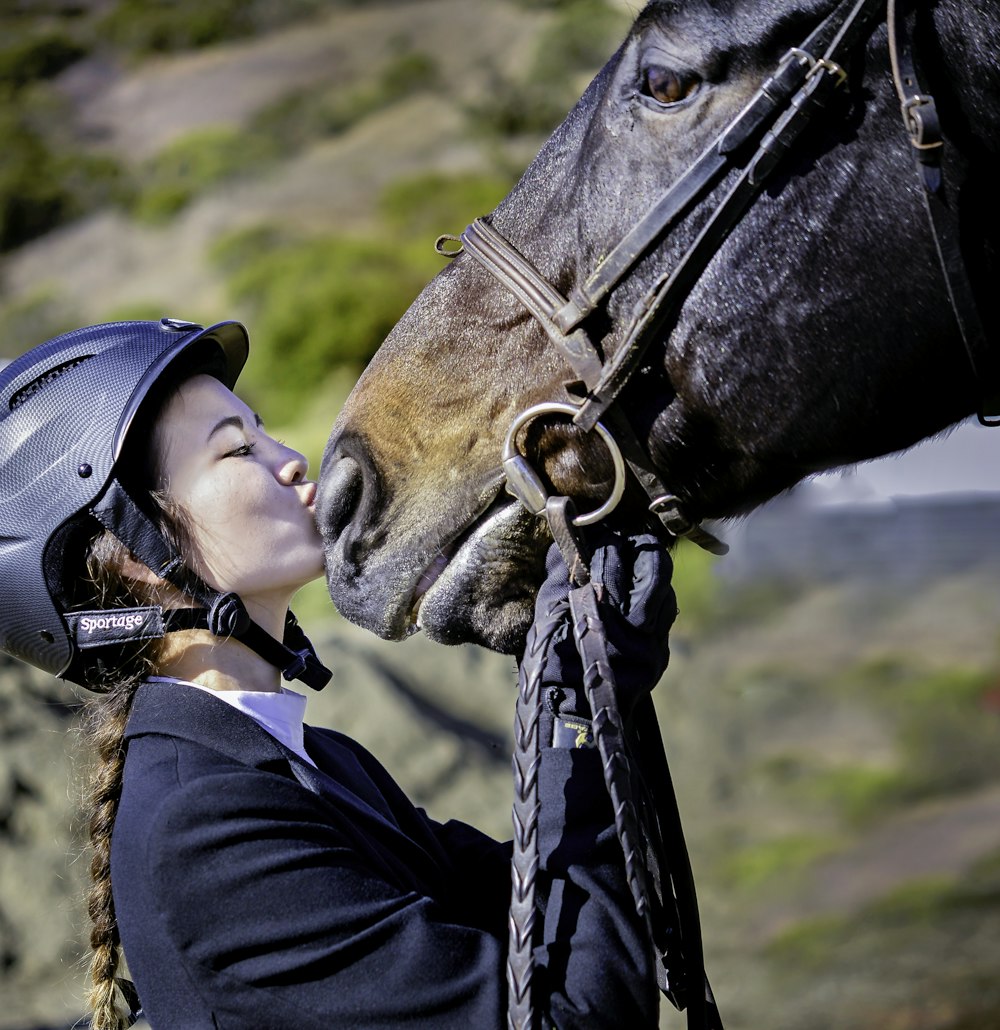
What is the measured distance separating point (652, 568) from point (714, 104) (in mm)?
684

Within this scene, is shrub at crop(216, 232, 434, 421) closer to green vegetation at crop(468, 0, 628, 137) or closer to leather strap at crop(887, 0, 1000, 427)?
green vegetation at crop(468, 0, 628, 137)

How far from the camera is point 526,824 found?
1.53 m

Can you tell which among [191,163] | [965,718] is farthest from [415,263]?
[965,718]

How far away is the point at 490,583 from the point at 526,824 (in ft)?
1.38

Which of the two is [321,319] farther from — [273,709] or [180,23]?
[273,709]

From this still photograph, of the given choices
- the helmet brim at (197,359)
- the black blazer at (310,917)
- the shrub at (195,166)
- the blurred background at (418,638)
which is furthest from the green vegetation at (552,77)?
the black blazer at (310,917)

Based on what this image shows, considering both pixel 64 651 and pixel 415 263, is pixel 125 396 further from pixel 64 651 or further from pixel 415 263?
pixel 415 263

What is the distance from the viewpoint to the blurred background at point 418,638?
213 inches

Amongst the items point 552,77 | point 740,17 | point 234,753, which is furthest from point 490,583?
point 552,77

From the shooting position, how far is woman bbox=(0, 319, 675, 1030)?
Answer: 148 cm

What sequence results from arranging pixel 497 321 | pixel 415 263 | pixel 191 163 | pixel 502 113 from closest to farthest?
pixel 497 321
pixel 415 263
pixel 502 113
pixel 191 163

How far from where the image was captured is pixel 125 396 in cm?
189

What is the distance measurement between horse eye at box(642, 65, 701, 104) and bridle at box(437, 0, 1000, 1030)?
94mm

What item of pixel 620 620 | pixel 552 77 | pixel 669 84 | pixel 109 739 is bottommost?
pixel 552 77
